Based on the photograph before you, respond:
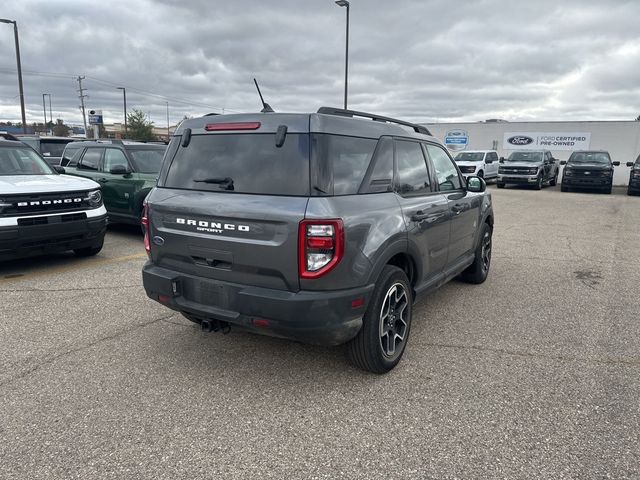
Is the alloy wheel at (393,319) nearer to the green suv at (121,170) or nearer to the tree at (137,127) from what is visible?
the green suv at (121,170)

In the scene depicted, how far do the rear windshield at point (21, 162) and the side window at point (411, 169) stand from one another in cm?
582

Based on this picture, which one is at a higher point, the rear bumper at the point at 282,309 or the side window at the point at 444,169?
the side window at the point at 444,169

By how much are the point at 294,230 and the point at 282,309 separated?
1.66ft

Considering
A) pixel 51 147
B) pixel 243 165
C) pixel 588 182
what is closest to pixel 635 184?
pixel 588 182

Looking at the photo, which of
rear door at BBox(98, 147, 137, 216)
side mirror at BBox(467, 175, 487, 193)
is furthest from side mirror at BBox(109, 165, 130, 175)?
side mirror at BBox(467, 175, 487, 193)

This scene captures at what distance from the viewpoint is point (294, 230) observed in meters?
2.95

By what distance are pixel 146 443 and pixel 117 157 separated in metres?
→ 7.50

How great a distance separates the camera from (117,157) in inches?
358

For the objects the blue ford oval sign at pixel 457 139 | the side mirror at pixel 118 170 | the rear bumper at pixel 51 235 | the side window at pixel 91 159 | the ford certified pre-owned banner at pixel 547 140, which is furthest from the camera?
the blue ford oval sign at pixel 457 139

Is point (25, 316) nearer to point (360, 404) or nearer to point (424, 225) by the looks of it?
point (360, 404)

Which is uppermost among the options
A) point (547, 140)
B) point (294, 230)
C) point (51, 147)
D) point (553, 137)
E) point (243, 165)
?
point (553, 137)

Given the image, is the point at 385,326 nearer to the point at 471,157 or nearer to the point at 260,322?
the point at 260,322

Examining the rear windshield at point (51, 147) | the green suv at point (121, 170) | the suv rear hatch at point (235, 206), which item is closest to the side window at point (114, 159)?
the green suv at point (121, 170)

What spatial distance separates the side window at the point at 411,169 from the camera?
3.90m
